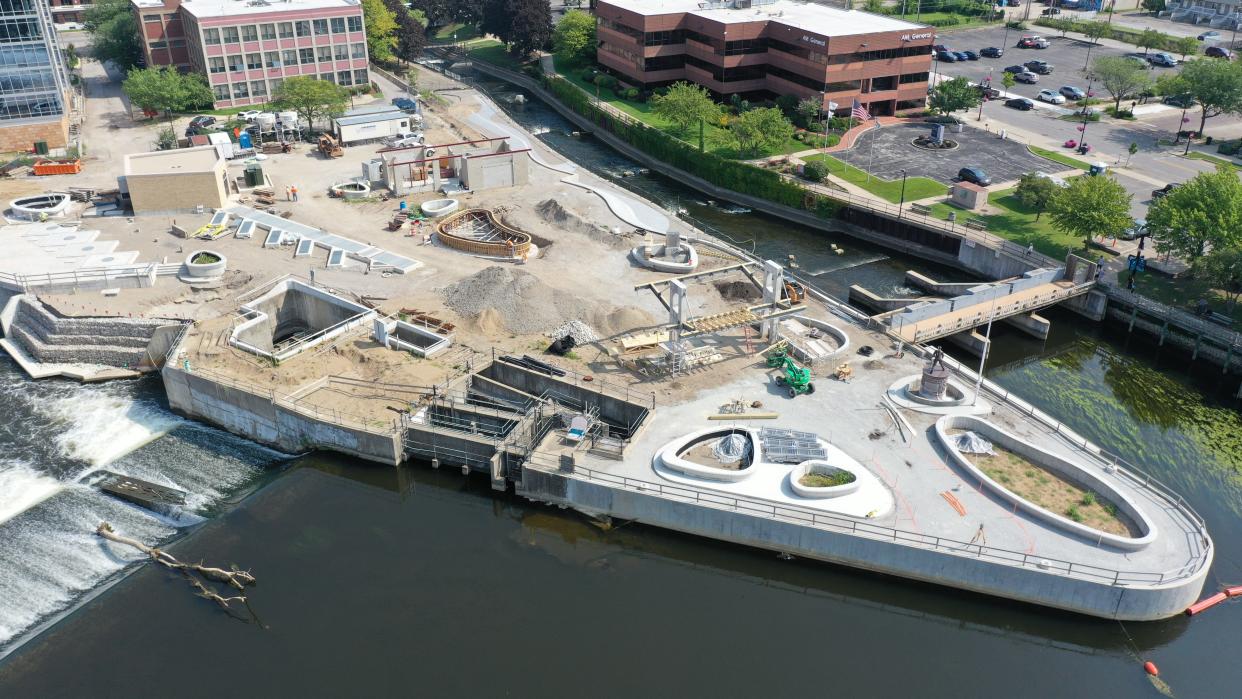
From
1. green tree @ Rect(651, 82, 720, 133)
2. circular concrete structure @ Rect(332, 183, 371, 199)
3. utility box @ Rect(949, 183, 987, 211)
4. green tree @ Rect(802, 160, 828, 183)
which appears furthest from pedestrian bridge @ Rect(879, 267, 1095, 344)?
circular concrete structure @ Rect(332, 183, 371, 199)

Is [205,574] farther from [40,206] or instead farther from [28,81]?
[28,81]

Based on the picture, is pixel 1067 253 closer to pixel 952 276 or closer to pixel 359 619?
pixel 952 276

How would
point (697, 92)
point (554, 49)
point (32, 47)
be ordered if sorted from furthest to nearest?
point (554, 49) → point (697, 92) → point (32, 47)

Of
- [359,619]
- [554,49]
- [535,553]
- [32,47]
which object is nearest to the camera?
[359,619]

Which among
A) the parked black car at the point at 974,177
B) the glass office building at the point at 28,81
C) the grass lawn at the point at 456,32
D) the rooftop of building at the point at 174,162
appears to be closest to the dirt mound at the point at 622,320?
the rooftop of building at the point at 174,162

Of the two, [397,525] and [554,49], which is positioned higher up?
[554,49]

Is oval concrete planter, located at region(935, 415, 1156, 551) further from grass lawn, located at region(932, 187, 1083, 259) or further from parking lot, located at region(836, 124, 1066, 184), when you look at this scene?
parking lot, located at region(836, 124, 1066, 184)

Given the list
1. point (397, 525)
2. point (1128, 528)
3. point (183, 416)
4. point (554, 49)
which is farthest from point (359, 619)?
point (554, 49)
